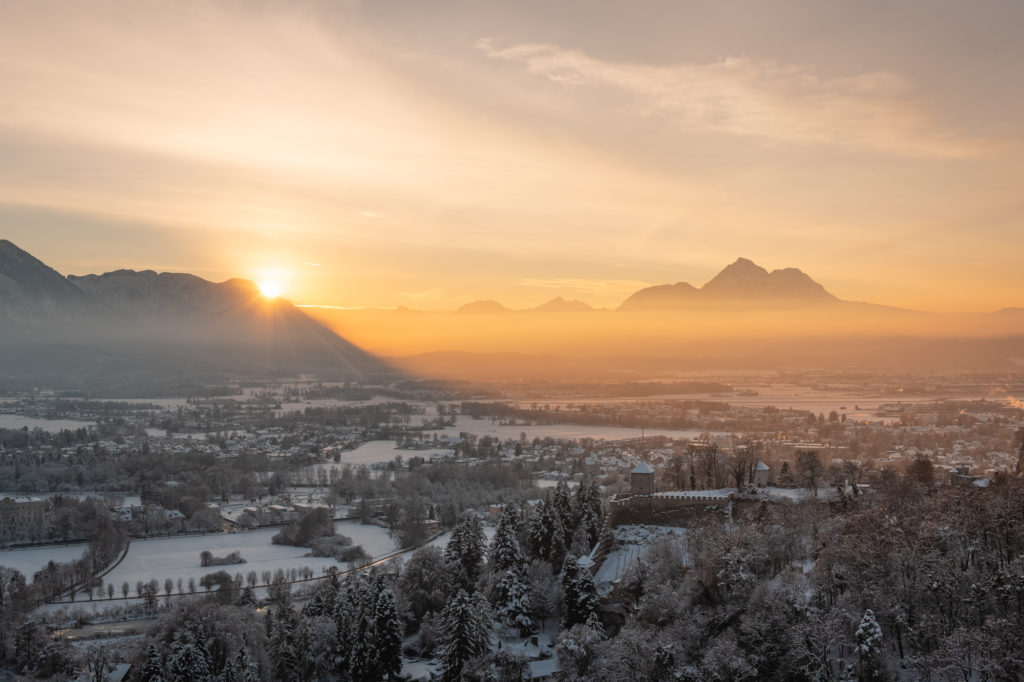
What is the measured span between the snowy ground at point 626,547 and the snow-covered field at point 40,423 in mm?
79559

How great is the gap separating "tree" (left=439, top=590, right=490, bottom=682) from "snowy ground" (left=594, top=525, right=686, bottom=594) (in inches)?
168

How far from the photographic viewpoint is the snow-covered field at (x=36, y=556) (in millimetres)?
39250

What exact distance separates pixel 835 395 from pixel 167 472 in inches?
2957

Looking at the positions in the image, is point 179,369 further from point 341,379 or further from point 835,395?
point 835,395

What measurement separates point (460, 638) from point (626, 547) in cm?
800

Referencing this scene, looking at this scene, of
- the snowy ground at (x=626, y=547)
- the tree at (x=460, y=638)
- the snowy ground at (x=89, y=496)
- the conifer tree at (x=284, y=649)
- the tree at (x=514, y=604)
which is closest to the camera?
the tree at (x=460, y=638)

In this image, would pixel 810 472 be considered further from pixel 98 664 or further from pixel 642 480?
pixel 98 664

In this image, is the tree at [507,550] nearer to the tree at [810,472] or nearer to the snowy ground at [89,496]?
the tree at [810,472]

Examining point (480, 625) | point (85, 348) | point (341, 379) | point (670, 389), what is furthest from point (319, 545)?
point (85, 348)

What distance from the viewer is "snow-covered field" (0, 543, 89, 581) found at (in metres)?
39.2

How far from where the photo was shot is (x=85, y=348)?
186375 mm

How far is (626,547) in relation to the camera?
29.6 meters

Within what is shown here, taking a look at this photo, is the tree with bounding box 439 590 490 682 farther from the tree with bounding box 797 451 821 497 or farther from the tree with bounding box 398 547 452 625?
the tree with bounding box 797 451 821 497

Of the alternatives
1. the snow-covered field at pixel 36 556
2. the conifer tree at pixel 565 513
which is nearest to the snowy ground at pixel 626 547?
the conifer tree at pixel 565 513
